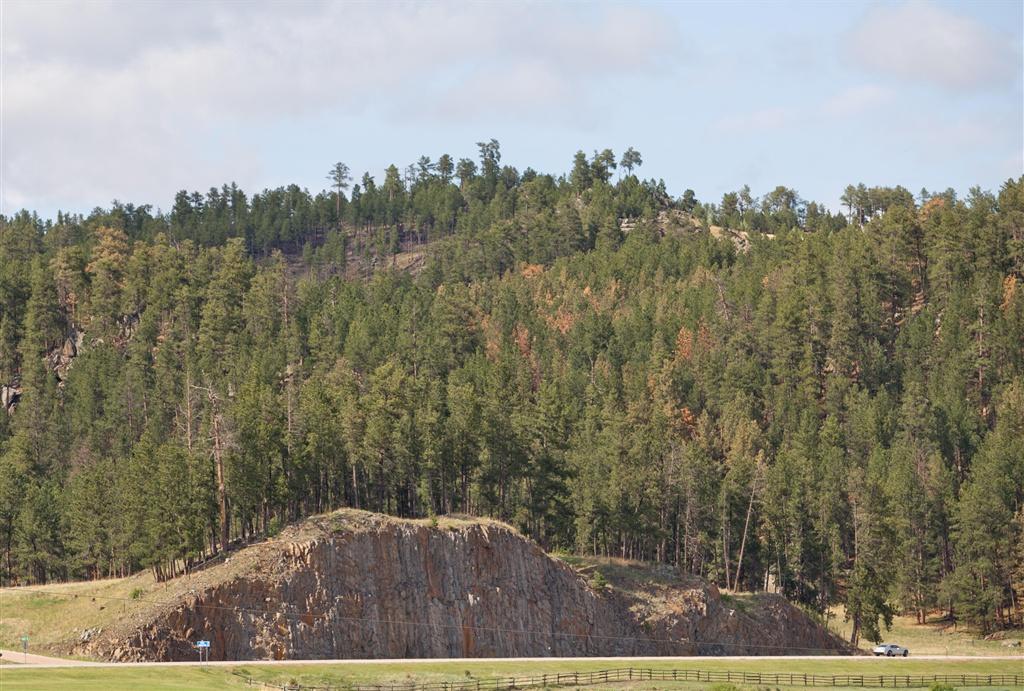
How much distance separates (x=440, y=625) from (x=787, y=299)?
72.7m

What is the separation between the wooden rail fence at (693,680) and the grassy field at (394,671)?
1.25 meters

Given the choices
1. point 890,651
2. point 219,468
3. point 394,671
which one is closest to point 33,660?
point 394,671

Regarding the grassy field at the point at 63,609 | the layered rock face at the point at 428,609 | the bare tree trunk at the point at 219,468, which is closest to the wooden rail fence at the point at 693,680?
the layered rock face at the point at 428,609

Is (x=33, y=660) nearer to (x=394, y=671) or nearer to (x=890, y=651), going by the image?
(x=394, y=671)

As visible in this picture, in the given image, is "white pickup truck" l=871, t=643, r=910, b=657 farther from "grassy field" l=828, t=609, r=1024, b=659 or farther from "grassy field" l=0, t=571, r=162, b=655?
"grassy field" l=0, t=571, r=162, b=655

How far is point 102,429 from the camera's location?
5536 inches

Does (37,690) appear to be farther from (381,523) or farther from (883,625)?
(883,625)

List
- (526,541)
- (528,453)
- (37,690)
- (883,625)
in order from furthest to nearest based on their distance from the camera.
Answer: (883,625)
(528,453)
(526,541)
(37,690)

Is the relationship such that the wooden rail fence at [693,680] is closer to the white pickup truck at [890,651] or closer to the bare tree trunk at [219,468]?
the white pickup truck at [890,651]

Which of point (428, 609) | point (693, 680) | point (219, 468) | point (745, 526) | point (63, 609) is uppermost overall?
point (219, 468)

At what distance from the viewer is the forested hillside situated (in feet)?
361

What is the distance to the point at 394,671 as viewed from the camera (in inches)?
3125

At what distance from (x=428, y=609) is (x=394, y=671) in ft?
56.1

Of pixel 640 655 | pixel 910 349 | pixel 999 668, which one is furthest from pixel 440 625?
pixel 910 349
